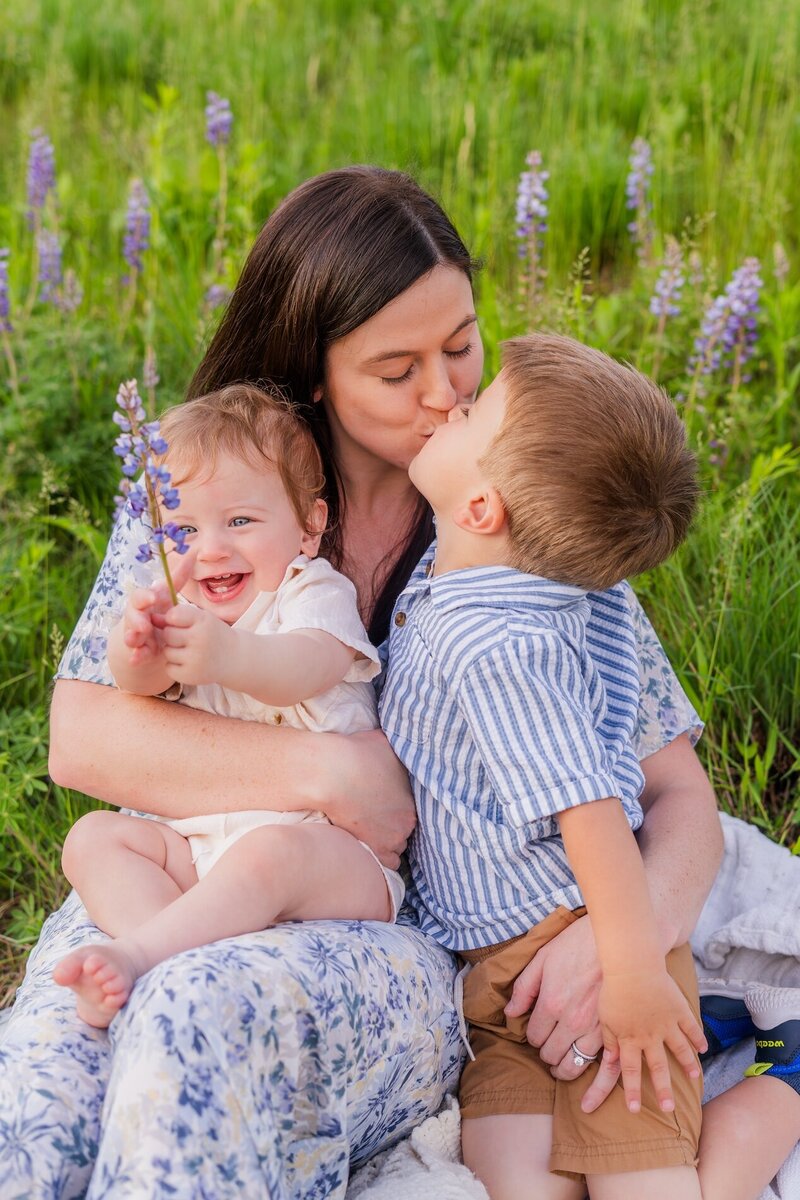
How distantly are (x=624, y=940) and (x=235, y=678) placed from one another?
68 centimetres

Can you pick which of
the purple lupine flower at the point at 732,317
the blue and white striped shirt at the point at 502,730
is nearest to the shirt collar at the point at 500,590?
the blue and white striped shirt at the point at 502,730

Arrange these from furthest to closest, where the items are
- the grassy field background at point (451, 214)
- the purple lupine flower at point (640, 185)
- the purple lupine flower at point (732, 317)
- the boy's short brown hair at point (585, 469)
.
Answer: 1. the purple lupine flower at point (640, 185)
2. the purple lupine flower at point (732, 317)
3. the grassy field background at point (451, 214)
4. the boy's short brown hair at point (585, 469)

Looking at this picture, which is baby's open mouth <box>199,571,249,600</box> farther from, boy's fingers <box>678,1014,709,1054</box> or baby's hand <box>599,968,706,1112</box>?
boy's fingers <box>678,1014,709,1054</box>

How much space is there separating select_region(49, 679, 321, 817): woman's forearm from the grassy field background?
61 cm

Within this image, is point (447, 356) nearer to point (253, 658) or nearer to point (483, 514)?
point (483, 514)

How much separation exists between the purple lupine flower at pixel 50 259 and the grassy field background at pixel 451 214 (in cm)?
12

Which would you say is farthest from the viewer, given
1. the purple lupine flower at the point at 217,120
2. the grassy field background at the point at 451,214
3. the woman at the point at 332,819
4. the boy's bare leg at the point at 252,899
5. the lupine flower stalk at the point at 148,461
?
the purple lupine flower at the point at 217,120

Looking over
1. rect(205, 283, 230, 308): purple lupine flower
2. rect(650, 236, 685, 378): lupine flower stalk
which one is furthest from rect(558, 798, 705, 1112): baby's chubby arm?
rect(205, 283, 230, 308): purple lupine flower

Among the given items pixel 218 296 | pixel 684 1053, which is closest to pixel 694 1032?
pixel 684 1053

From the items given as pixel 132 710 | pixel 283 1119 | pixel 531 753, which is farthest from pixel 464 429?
pixel 283 1119

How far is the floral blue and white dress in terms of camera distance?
5.23 feet

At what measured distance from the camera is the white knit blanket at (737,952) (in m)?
2.05

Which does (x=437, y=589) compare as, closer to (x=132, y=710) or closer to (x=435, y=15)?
(x=132, y=710)

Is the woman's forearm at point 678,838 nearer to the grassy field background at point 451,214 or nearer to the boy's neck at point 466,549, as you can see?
the grassy field background at point 451,214
